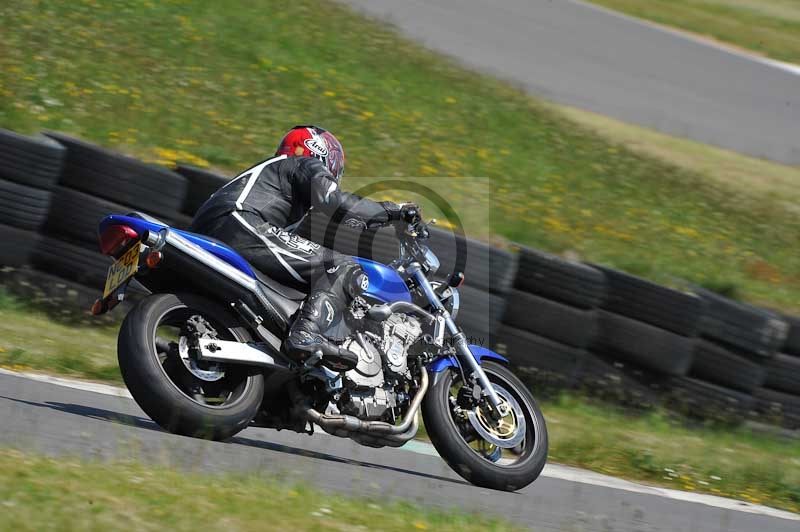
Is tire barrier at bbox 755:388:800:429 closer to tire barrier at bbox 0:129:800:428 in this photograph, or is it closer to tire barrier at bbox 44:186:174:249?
tire barrier at bbox 0:129:800:428

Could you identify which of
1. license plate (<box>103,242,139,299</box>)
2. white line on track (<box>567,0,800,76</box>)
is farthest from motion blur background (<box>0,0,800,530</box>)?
license plate (<box>103,242,139,299</box>)

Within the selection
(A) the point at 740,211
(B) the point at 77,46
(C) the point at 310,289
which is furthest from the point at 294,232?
(A) the point at 740,211

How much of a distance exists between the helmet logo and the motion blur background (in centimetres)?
51

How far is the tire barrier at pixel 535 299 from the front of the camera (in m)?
7.75

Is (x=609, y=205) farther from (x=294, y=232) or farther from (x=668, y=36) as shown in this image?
(x=668, y=36)

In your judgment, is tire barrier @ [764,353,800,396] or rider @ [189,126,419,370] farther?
tire barrier @ [764,353,800,396]

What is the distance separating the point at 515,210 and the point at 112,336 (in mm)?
4541

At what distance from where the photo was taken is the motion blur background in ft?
25.4

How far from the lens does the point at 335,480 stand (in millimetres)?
5047

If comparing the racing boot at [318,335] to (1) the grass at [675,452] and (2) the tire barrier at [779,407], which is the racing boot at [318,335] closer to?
(1) the grass at [675,452]

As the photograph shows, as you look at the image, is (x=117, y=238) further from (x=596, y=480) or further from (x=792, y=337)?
(x=792, y=337)

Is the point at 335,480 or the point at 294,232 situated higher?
the point at 294,232

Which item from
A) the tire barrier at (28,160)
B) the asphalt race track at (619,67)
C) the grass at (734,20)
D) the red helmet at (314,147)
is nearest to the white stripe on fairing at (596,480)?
the red helmet at (314,147)

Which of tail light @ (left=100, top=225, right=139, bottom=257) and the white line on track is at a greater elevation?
tail light @ (left=100, top=225, right=139, bottom=257)
